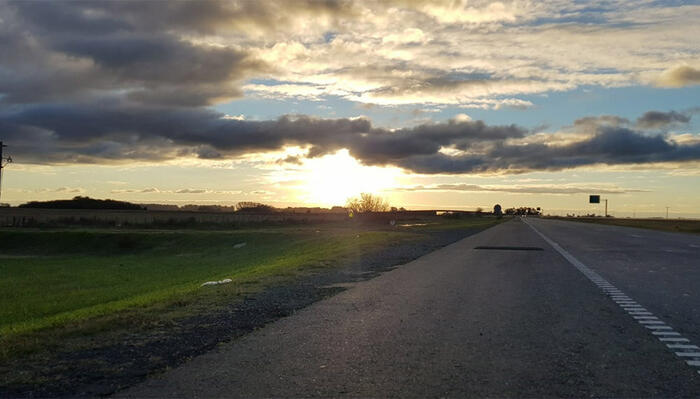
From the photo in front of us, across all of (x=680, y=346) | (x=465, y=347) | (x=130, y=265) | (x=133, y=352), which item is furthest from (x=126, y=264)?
(x=680, y=346)

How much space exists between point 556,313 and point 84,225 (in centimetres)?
8422

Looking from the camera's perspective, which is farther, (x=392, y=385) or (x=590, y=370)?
(x=590, y=370)

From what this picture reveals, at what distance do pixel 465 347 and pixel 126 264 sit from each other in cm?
4026

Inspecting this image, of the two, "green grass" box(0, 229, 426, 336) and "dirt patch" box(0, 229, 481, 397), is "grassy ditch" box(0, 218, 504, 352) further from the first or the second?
"dirt patch" box(0, 229, 481, 397)

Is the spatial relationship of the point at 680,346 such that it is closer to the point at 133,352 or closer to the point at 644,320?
the point at 644,320

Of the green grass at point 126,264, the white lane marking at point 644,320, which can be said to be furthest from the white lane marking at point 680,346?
the green grass at point 126,264

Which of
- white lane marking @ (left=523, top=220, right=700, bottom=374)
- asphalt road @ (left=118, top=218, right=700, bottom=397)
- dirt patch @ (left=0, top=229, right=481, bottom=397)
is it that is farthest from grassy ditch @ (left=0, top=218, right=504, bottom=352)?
white lane marking @ (left=523, top=220, right=700, bottom=374)

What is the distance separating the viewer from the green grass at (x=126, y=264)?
2017 cm

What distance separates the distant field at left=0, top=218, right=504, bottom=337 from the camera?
19.2m

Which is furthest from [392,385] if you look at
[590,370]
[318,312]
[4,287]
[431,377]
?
[4,287]

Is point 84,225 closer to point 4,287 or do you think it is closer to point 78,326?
point 4,287

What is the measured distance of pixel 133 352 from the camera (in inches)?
315

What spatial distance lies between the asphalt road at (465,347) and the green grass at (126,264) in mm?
4963

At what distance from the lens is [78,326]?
9.89 m
